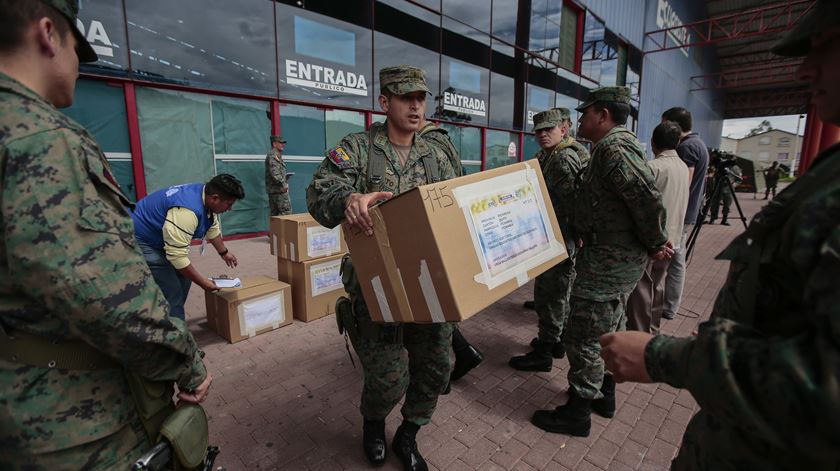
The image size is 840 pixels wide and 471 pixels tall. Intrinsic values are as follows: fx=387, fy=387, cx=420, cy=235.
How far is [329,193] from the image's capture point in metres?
1.82

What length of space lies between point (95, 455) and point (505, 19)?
12675 mm

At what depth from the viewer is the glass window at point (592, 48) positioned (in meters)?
14.2

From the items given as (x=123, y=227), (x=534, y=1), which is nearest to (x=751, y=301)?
(x=123, y=227)

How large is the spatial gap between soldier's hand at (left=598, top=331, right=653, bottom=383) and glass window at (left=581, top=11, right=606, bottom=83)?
16.1 meters

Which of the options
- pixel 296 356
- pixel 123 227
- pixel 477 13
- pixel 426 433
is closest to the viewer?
pixel 123 227

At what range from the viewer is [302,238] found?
3752 mm

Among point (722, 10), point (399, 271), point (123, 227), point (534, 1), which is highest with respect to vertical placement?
point (722, 10)

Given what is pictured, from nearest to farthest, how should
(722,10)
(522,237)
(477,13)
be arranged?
(522,237) < (477,13) < (722,10)

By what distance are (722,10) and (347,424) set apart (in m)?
32.8

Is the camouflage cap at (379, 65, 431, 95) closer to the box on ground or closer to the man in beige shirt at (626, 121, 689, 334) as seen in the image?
the man in beige shirt at (626, 121, 689, 334)

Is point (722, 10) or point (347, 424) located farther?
point (722, 10)

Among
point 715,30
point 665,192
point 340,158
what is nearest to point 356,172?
point 340,158

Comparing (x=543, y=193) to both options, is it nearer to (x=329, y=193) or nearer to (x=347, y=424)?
(x=329, y=193)

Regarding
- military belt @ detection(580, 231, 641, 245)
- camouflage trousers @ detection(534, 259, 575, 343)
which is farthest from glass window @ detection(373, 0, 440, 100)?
military belt @ detection(580, 231, 641, 245)
